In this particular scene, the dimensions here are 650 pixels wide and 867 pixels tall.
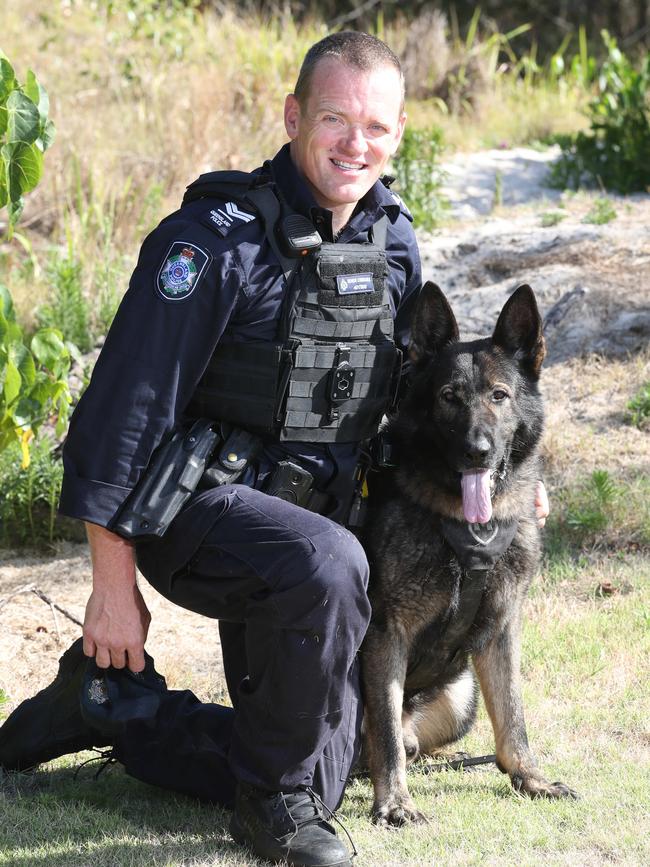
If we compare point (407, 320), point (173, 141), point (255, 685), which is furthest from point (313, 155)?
point (173, 141)

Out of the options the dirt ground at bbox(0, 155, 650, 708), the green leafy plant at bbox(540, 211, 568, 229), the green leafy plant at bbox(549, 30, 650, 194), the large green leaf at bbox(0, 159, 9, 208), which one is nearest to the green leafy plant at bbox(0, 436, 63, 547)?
the dirt ground at bbox(0, 155, 650, 708)

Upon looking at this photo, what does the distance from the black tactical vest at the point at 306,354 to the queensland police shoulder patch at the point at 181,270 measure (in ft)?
0.70

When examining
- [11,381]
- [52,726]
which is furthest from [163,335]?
[52,726]

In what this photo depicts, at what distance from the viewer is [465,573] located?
304 centimetres

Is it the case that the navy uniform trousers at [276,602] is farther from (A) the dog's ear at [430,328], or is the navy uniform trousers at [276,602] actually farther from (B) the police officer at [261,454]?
(A) the dog's ear at [430,328]

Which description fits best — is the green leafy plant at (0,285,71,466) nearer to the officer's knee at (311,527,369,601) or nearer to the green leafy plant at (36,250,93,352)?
the officer's knee at (311,527,369,601)

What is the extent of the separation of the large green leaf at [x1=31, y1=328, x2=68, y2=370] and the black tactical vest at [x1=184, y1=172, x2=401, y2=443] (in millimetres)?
642

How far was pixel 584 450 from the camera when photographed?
17.4ft

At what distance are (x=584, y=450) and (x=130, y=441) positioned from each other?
318 centimetres

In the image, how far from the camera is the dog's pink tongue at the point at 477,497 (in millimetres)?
2988

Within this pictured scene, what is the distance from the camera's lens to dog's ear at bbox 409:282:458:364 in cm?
310

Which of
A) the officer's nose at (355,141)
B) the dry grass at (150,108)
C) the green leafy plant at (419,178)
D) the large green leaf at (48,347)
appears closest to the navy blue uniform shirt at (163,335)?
the officer's nose at (355,141)

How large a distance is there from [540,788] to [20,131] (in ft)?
7.36

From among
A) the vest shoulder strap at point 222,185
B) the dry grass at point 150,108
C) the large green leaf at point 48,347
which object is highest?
the dry grass at point 150,108
